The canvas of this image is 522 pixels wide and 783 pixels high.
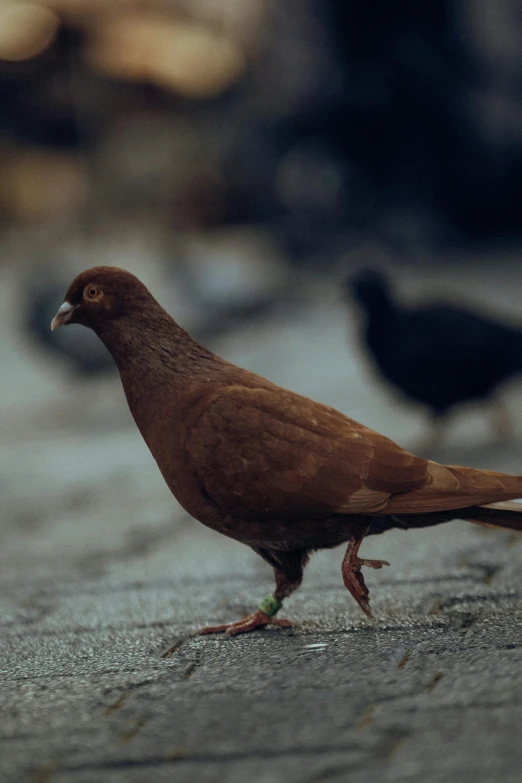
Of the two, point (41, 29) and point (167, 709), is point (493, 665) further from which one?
point (41, 29)

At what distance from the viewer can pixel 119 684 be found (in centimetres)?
227

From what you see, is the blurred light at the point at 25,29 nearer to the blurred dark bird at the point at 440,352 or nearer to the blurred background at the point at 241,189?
the blurred background at the point at 241,189

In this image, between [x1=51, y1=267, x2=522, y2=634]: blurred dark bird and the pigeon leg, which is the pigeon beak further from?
the pigeon leg

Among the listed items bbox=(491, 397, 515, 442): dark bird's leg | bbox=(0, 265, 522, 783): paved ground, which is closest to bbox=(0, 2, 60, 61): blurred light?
bbox=(0, 265, 522, 783): paved ground

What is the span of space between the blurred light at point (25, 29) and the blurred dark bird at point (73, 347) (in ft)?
19.2

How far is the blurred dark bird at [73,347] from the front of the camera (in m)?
8.54

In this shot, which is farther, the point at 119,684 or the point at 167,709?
the point at 119,684

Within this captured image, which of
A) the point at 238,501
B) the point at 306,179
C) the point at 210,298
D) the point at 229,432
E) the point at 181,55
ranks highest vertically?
the point at 181,55

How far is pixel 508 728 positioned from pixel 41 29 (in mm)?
13832

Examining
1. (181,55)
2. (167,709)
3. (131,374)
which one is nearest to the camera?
(167,709)

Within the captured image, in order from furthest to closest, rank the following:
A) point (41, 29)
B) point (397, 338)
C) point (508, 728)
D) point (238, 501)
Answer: point (41, 29) < point (397, 338) < point (238, 501) < point (508, 728)

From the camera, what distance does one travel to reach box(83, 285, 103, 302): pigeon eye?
266 cm

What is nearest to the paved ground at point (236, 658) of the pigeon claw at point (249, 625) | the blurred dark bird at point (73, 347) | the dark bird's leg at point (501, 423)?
the pigeon claw at point (249, 625)

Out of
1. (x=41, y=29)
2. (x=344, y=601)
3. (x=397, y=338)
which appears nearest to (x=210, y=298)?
(x=397, y=338)
